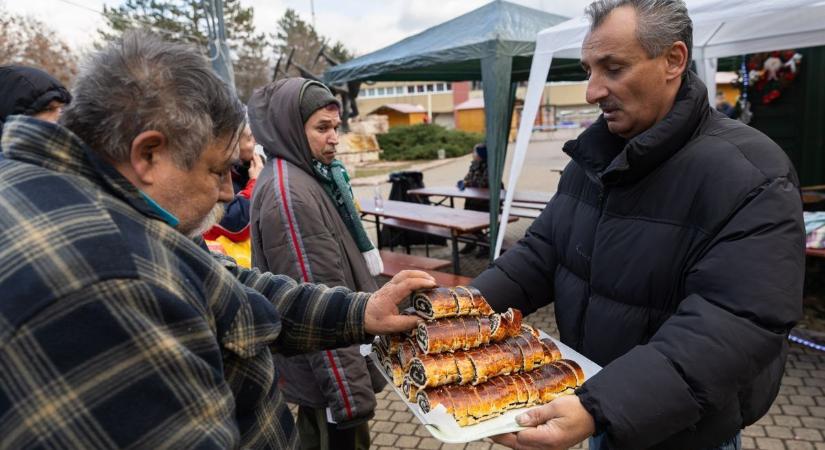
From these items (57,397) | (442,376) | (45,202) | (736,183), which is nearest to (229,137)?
(45,202)

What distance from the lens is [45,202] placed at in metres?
0.91

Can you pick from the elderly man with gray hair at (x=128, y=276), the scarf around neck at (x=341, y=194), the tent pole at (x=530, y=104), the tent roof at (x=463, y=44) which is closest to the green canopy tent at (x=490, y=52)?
the tent roof at (x=463, y=44)

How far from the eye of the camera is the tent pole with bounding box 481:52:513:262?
6355mm

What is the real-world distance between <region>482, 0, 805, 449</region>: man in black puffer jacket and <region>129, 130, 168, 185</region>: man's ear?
113 centimetres

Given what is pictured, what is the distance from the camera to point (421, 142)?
32.7 meters

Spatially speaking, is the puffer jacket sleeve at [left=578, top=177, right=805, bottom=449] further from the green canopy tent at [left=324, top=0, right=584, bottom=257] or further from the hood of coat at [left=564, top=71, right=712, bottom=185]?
the green canopy tent at [left=324, top=0, right=584, bottom=257]

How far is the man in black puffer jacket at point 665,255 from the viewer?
1302mm

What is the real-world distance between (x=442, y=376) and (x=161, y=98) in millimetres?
1117

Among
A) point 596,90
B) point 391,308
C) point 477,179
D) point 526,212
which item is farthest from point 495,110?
point 391,308

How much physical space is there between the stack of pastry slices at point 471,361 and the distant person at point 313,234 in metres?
0.60

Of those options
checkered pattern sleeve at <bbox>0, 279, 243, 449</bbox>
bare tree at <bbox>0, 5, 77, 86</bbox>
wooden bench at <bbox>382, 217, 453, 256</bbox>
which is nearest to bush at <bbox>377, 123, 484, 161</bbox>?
bare tree at <bbox>0, 5, 77, 86</bbox>

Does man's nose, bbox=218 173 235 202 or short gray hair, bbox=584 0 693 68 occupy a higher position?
short gray hair, bbox=584 0 693 68

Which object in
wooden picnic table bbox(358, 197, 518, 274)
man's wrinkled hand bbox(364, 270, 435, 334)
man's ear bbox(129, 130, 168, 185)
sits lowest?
wooden picnic table bbox(358, 197, 518, 274)

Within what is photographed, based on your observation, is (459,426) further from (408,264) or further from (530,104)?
(530,104)
